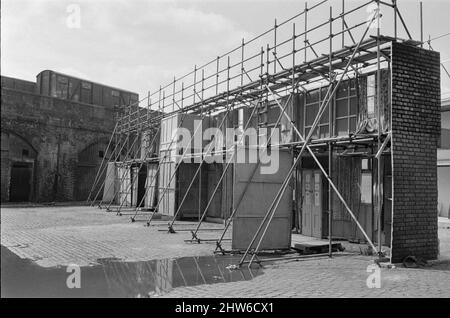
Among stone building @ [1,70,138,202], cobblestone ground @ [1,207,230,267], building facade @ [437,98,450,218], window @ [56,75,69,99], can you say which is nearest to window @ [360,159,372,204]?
cobblestone ground @ [1,207,230,267]

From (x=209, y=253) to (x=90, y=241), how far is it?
342cm

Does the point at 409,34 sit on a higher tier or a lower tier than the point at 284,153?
higher

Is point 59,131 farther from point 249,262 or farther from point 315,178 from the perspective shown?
point 249,262

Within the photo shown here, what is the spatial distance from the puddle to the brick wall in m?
3.24

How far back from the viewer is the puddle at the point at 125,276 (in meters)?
6.20

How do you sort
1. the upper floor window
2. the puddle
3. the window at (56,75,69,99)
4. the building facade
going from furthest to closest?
the window at (56,75,69,99), the building facade, the upper floor window, the puddle

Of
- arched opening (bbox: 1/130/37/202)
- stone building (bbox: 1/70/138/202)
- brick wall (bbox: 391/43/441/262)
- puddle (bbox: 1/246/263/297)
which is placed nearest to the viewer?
puddle (bbox: 1/246/263/297)

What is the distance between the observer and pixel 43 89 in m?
31.0

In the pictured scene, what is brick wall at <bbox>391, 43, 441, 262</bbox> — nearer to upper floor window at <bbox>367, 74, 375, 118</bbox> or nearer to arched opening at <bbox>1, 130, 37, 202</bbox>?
upper floor window at <bbox>367, 74, 375, 118</bbox>

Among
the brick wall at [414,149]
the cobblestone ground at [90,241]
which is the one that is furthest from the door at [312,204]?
the brick wall at [414,149]

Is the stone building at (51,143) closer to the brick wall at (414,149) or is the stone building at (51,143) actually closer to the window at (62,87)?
the window at (62,87)

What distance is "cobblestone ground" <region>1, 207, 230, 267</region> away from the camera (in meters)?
9.12

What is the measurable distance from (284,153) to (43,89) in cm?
2555
